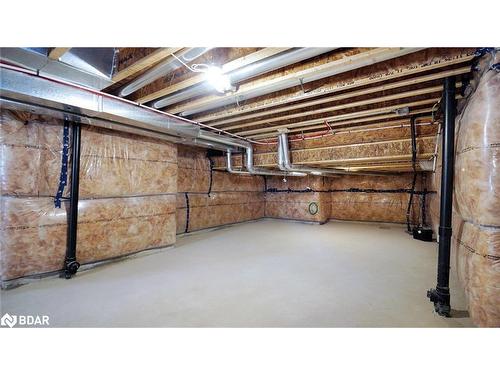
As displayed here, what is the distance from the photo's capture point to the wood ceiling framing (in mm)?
1487

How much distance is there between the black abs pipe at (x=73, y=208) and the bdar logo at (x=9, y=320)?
72 cm

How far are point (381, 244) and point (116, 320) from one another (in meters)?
4.02

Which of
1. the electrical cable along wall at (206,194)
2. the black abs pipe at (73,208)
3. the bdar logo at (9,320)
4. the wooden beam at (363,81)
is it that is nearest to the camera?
the wooden beam at (363,81)

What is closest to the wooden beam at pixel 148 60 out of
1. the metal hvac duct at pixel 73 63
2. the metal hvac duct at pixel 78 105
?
the metal hvac duct at pixel 73 63

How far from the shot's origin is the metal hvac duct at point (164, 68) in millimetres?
1409

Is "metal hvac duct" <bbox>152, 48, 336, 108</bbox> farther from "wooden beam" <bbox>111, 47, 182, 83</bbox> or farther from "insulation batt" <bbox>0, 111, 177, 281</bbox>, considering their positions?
"insulation batt" <bbox>0, 111, 177, 281</bbox>

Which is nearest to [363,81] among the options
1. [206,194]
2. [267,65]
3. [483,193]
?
[267,65]

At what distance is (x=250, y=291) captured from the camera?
203cm

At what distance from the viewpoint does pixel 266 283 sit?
7.27 feet

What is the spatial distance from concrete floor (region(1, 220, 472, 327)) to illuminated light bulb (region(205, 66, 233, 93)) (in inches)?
73.4

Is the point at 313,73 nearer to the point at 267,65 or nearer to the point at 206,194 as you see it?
the point at 267,65

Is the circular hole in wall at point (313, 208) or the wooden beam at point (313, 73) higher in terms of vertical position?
the wooden beam at point (313, 73)

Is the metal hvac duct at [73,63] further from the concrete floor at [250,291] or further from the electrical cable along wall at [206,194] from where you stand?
the electrical cable along wall at [206,194]
